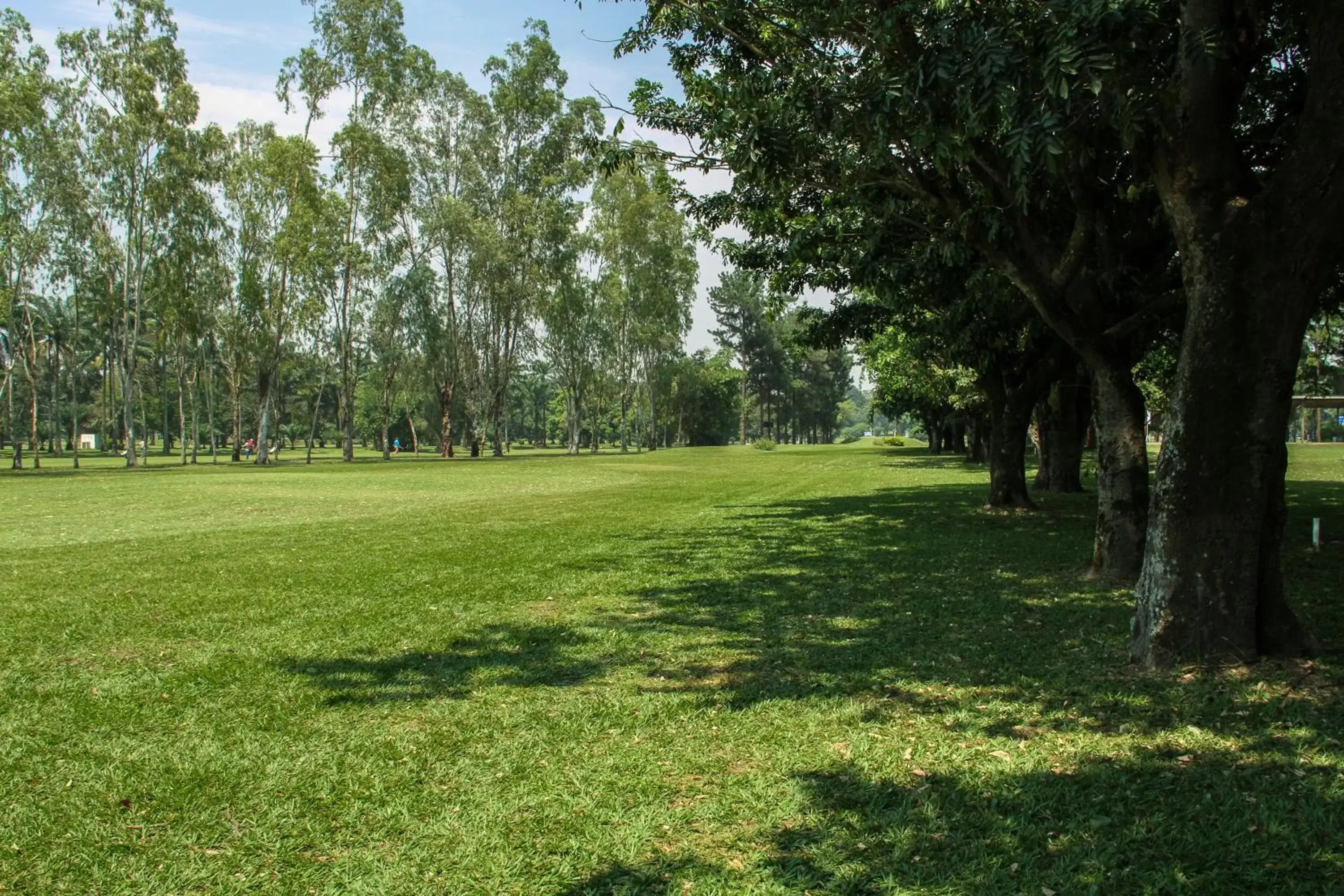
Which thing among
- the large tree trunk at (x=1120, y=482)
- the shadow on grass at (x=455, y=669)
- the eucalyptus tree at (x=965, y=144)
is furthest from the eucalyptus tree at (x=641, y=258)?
the shadow on grass at (x=455, y=669)

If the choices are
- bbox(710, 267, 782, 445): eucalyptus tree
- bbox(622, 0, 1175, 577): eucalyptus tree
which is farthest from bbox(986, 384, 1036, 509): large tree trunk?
bbox(710, 267, 782, 445): eucalyptus tree

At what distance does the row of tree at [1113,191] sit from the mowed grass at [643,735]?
3.48 feet

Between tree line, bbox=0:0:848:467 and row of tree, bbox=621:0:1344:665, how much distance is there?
2282cm

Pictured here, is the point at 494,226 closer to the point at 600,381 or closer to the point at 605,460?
the point at 605,460

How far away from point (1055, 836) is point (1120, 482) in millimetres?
6890

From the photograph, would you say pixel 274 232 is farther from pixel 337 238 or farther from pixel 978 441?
pixel 978 441

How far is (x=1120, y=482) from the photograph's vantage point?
31.6ft

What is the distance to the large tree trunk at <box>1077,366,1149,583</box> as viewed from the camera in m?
9.55

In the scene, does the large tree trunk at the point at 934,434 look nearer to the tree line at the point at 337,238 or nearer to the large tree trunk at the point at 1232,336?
the tree line at the point at 337,238

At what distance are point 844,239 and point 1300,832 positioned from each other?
9.97 meters

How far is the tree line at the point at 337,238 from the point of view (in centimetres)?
4212

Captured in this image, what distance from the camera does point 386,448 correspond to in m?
71.1

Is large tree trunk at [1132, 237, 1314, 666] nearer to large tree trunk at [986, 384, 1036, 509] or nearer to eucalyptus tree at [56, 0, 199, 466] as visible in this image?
large tree trunk at [986, 384, 1036, 509]

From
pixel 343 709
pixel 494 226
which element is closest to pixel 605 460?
→ pixel 494 226
